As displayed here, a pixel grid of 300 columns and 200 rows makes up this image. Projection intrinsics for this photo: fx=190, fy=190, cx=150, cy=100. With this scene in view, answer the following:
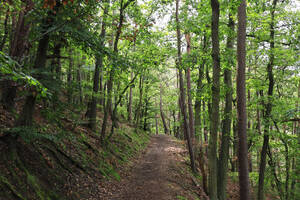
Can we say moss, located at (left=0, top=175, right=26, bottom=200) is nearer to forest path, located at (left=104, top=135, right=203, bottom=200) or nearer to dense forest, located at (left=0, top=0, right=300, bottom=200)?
dense forest, located at (left=0, top=0, right=300, bottom=200)

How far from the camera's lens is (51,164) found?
242 inches

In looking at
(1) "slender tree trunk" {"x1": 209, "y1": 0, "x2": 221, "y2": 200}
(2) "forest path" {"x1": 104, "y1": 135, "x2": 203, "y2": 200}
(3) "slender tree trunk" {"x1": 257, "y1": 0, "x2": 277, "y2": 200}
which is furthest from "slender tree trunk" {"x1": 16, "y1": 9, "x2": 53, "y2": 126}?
(3) "slender tree trunk" {"x1": 257, "y1": 0, "x2": 277, "y2": 200}

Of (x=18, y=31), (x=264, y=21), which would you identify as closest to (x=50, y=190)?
(x=18, y=31)

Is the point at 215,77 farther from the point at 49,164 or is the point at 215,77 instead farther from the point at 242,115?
the point at 49,164

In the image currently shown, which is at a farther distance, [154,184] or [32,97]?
[154,184]

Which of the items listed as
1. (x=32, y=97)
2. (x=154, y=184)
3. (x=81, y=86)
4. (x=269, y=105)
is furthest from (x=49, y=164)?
(x=269, y=105)

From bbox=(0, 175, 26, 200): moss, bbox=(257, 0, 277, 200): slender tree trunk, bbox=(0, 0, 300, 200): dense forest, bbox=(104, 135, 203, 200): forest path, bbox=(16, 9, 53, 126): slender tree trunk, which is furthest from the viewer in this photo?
bbox=(257, 0, 277, 200): slender tree trunk

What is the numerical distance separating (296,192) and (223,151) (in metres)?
8.49

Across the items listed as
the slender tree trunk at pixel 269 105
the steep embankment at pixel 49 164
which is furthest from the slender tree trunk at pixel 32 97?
the slender tree trunk at pixel 269 105

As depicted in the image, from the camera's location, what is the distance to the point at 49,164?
6.07 metres

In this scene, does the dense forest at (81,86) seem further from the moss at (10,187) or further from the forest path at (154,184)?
the forest path at (154,184)

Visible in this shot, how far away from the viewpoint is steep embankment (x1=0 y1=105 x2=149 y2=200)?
4.75 meters

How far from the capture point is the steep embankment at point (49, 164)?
15.6ft

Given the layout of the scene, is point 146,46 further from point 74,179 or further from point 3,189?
point 3,189
